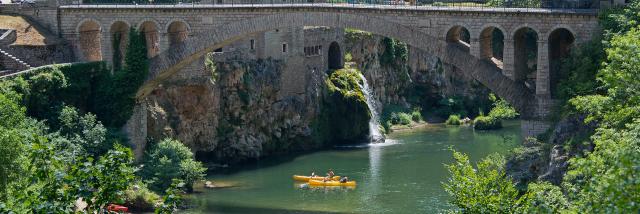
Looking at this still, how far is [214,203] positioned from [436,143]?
23887mm

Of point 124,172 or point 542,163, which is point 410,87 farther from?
point 124,172

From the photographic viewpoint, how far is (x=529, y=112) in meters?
59.2

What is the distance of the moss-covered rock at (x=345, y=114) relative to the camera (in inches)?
3489

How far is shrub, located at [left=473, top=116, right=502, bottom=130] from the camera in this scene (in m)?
93.9

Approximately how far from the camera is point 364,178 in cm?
7194

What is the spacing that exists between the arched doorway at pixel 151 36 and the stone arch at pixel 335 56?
68.9 feet

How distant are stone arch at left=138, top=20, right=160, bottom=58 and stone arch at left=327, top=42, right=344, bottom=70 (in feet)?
68.9

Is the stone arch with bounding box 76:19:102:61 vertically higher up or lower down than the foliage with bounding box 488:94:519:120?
higher up

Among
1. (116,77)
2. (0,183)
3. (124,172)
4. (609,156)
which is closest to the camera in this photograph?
(124,172)

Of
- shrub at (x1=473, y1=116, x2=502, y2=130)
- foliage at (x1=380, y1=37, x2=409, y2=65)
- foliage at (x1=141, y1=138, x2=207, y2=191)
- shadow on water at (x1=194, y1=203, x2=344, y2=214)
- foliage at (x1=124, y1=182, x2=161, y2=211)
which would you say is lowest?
shadow on water at (x1=194, y1=203, x2=344, y2=214)

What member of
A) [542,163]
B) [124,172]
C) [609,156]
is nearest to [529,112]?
[542,163]

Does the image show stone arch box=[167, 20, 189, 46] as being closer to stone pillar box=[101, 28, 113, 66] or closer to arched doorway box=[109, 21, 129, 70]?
arched doorway box=[109, 21, 129, 70]

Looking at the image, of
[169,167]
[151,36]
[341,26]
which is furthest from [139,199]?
[151,36]

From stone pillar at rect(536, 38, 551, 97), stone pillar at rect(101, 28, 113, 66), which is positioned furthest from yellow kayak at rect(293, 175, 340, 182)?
stone pillar at rect(536, 38, 551, 97)
